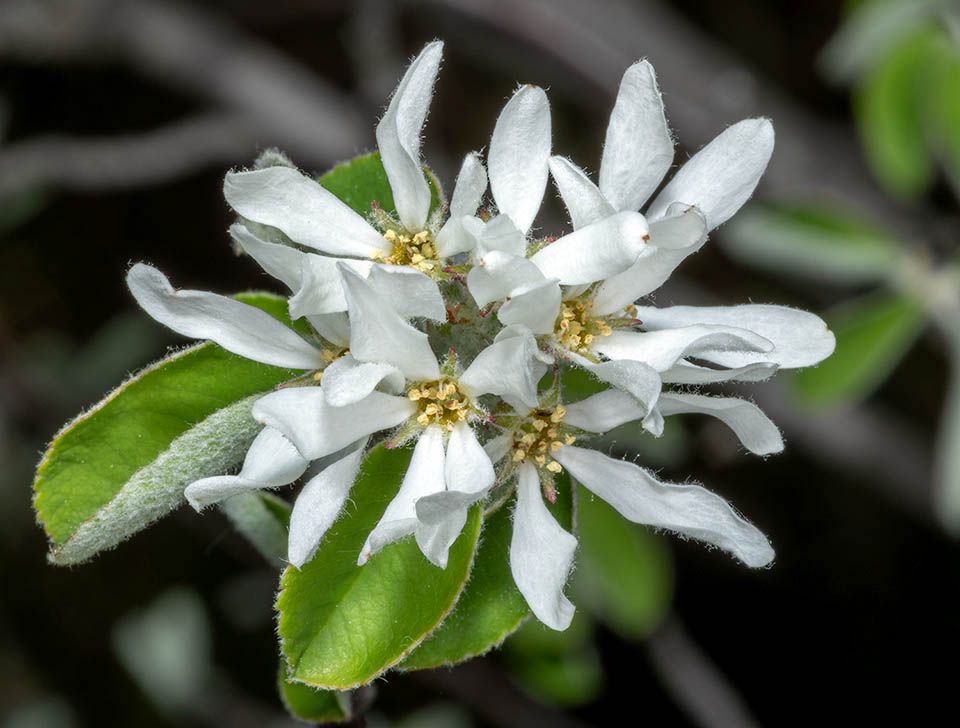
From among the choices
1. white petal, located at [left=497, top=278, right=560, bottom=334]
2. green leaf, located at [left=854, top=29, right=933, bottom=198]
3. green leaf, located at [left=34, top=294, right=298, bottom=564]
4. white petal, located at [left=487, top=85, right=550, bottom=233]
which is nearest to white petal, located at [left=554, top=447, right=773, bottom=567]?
white petal, located at [left=497, top=278, right=560, bottom=334]

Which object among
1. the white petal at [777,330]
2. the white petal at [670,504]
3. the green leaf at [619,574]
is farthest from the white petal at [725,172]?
the green leaf at [619,574]

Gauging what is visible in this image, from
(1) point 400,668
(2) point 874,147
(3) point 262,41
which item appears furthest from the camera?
(3) point 262,41

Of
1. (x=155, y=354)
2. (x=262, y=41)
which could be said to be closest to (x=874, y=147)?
A: (x=262, y=41)

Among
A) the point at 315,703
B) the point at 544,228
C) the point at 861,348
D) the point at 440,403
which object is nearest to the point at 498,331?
the point at 440,403

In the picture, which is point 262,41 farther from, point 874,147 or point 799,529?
point 799,529

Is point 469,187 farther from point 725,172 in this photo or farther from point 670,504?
point 670,504

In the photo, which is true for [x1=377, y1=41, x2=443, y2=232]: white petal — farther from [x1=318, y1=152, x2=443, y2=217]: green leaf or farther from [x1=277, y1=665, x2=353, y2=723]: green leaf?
[x1=277, y1=665, x2=353, y2=723]: green leaf
